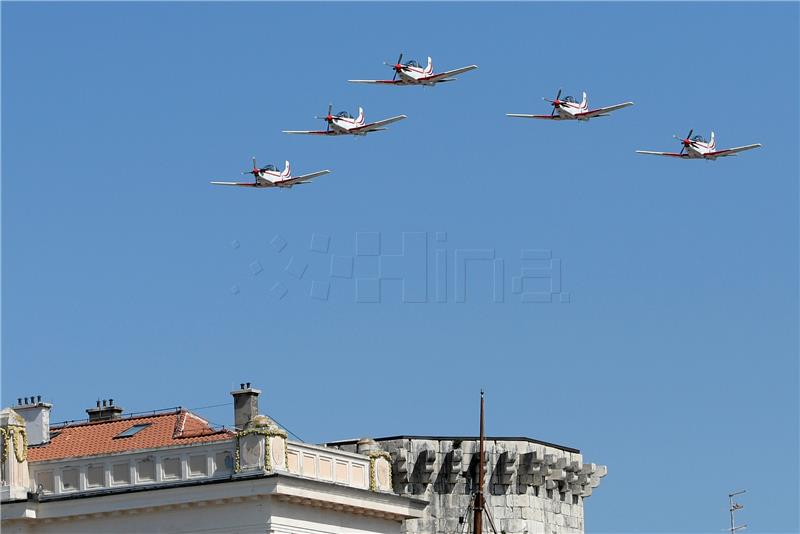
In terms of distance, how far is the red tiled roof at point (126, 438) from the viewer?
11925 centimetres

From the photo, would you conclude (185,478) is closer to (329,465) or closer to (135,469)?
(135,469)

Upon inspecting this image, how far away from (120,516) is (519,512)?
52.7 meters

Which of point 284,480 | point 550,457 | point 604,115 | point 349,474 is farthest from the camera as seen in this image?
point 550,457

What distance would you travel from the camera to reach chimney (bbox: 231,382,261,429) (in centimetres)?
12125

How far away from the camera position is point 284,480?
113 metres

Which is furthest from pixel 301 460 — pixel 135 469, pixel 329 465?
pixel 135 469

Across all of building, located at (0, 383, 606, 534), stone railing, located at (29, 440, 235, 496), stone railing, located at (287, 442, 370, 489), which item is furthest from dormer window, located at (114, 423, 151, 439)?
stone railing, located at (287, 442, 370, 489)

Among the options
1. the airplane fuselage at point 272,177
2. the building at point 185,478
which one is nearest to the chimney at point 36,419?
the building at point 185,478

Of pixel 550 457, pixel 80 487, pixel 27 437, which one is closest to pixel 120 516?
pixel 80 487

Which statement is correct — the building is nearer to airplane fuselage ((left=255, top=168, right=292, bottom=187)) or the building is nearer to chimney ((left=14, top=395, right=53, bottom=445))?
chimney ((left=14, top=395, right=53, bottom=445))

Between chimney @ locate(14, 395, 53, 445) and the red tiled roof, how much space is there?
0.60 meters

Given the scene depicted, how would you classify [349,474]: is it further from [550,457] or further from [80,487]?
[550,457]

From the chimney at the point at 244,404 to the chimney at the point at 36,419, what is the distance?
33.8 feet

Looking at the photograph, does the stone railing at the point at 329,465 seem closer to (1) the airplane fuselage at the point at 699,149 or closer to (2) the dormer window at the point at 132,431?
(2) the dormer window at the point at 132,431
